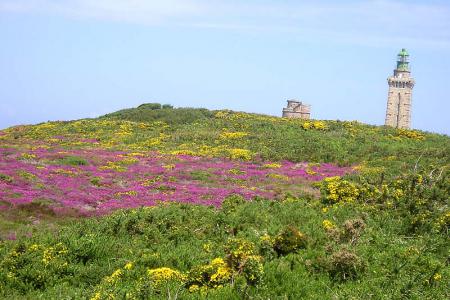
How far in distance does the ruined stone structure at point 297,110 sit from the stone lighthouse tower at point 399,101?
75.0ft

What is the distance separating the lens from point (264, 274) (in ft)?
41.5

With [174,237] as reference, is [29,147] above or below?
above

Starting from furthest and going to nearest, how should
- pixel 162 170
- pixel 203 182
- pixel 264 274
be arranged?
1. pixel 162 170
2. pixel 203 182
3. pixel 264 274

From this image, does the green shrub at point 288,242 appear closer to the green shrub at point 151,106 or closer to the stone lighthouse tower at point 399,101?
the green shrub at point 151,106

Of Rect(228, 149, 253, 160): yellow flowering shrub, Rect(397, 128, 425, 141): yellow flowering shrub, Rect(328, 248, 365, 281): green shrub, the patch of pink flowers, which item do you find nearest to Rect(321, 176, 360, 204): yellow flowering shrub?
the patch of pink flowers

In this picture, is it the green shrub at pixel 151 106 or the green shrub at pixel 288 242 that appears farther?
the green shrub at pixel 151 106

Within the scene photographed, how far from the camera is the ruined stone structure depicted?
3148 inches

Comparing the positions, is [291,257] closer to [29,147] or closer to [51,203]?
[51,203]

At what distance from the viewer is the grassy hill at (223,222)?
12.6 meters

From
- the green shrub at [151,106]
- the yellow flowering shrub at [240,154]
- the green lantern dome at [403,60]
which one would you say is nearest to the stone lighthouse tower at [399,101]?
the green lantern dome at [403,60]

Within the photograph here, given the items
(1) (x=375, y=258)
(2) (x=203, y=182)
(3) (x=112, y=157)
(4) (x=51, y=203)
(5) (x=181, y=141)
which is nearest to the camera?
(1) (x=375, y=258)

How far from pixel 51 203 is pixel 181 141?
27.3 meters

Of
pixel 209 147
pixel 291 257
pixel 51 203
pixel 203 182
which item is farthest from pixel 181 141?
pixel 291 257

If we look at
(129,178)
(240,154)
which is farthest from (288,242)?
(240,154)
